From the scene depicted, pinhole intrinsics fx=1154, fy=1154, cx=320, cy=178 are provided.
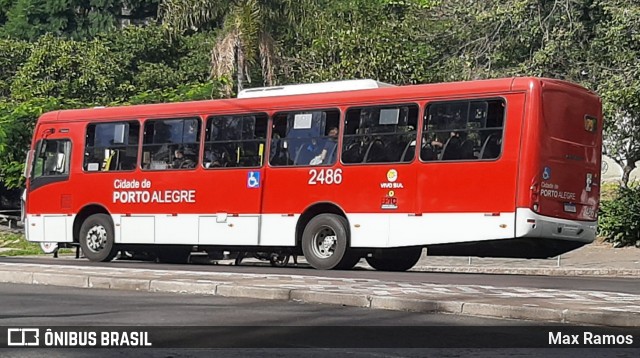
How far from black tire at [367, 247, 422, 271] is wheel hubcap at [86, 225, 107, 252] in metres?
5.46

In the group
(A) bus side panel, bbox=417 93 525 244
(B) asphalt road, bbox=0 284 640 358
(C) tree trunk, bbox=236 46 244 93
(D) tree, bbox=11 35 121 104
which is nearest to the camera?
(B) asphalt road, bbox=0 284 640 358

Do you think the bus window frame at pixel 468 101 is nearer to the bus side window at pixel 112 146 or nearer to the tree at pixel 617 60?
the bus side window at pixel 112 146

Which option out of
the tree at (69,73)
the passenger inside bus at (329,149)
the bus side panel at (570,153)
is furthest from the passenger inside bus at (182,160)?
the tree at (69,73)

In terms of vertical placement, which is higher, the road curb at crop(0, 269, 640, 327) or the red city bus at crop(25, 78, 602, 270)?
the red city bus at crop(25, 78, 602, 270)

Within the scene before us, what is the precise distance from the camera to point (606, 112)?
26906mm

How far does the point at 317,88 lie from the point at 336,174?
1756mm

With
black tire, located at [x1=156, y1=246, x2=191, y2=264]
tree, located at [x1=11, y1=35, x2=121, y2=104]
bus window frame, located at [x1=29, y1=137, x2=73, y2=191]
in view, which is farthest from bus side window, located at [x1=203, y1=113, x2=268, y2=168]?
tree, located at [x1=11, y1=35, x2=121, y2=104]

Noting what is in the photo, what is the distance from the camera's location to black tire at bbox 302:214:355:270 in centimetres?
1949

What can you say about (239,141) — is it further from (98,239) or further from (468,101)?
(468,101)

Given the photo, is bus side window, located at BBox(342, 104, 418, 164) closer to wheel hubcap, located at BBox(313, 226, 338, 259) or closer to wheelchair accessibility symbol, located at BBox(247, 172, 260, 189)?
wheel hubcap, located at BBox(313, 226, 338, 259)

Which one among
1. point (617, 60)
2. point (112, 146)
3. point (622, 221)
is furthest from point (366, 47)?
point (112, 146)

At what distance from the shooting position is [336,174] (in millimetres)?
19688

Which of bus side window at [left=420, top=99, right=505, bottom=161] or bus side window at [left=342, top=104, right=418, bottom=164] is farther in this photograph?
bus side window at [left=342, top=104, right=418, bottom=164]

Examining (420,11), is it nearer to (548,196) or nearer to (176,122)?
(176,122)
